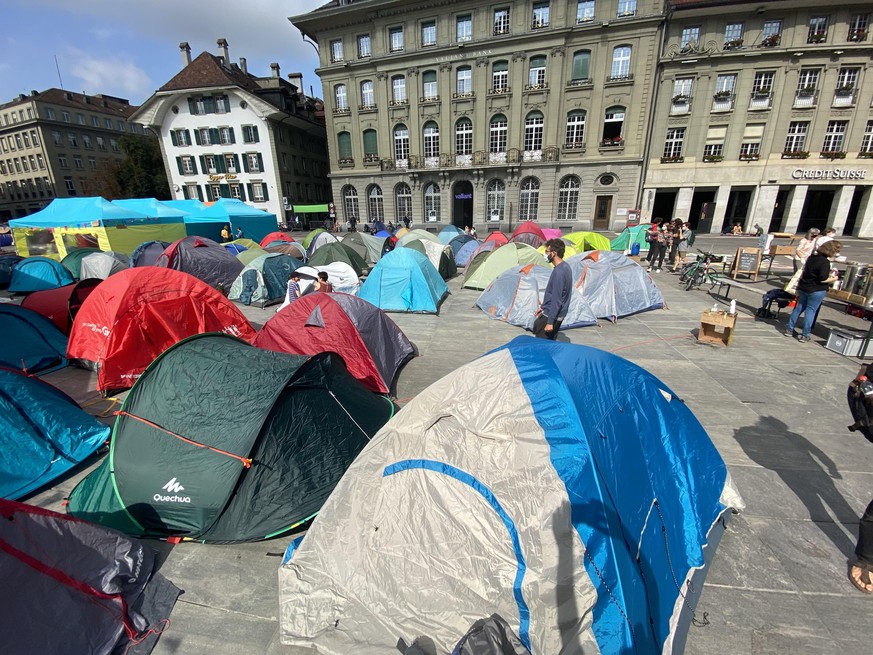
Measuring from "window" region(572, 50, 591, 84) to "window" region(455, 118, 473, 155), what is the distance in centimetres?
808

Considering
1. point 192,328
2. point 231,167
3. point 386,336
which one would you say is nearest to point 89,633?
point 386,336

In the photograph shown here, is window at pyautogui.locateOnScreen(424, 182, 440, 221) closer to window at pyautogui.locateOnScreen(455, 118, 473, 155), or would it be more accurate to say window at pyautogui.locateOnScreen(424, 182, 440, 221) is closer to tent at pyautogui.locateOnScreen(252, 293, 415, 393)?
window at pyautogui.locateOnScreen(455, 118, 473, 155)

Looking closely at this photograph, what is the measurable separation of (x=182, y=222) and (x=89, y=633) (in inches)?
884

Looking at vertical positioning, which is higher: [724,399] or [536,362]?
[536,362]

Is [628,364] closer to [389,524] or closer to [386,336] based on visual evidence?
[389,524]

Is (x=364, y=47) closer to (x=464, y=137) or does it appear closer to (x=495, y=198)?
(x=464, y=137)

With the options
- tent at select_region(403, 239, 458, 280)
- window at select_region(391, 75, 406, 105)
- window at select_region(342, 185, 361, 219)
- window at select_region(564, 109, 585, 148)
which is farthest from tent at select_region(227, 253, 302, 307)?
window at select_region(564, 109, 585, 148)

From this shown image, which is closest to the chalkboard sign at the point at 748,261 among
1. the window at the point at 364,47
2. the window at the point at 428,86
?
the window at the point at 428,86

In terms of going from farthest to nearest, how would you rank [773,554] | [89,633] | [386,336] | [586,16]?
[586,16], [386,336], [773,554], [89,633]

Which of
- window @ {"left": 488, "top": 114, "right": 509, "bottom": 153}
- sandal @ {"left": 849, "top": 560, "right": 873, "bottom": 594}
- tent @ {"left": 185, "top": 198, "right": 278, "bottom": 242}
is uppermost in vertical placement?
window @ {"left": 488, "top": 114, "right": 509, "bottom": 153}

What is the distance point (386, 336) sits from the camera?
741 cm

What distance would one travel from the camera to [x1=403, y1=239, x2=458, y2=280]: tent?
15.3 metres

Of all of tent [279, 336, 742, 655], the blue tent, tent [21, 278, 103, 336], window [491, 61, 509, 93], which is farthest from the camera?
window [491, 61, 509, 93]

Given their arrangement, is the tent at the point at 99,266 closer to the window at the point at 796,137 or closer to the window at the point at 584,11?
the window at the point at 584,11
